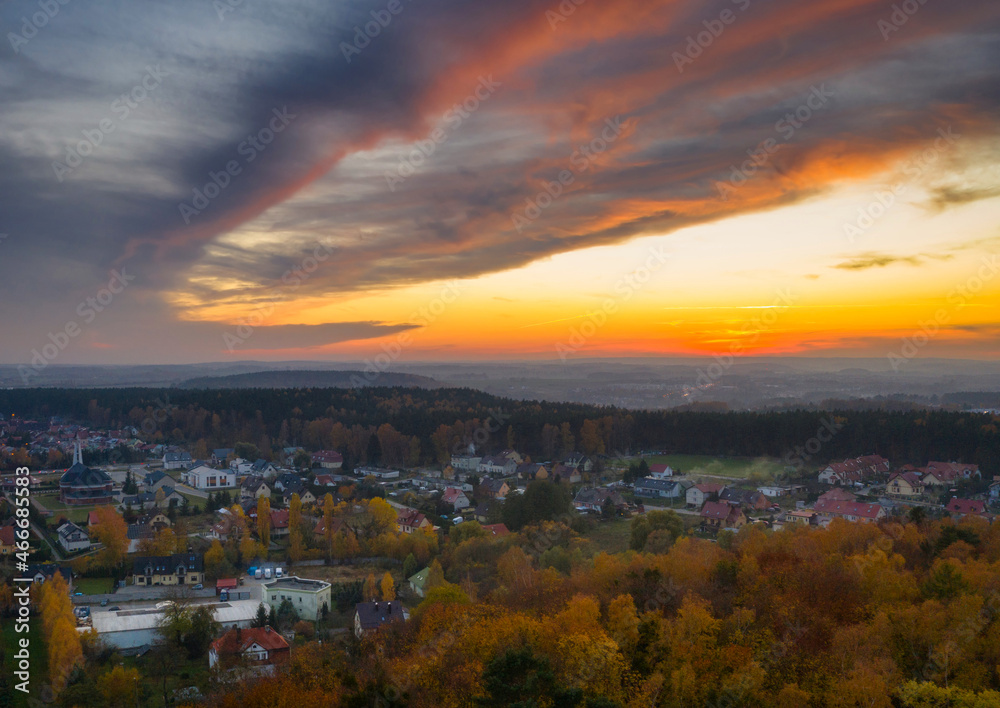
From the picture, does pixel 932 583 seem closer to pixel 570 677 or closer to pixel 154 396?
pixel 570 677

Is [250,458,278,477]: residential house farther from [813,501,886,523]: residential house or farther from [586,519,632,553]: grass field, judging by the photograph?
[813,501,886,523]: residential house

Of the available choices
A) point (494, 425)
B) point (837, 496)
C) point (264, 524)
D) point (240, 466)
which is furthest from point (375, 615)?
point (494, 425)

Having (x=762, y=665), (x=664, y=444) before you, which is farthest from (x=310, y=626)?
(x=664, y=444)

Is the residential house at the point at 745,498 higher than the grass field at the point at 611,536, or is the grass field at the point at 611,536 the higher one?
the residential house at the point at 745,498

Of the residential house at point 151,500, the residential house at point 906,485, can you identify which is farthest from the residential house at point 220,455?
the residential house at point 906,485

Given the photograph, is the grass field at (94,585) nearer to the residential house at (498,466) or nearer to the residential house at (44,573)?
the residential house at (44,573)

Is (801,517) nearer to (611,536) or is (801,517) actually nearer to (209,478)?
(611,536)
